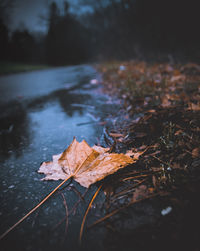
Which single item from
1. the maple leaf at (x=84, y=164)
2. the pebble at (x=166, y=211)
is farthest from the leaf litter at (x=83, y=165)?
the pebble at (x=166, y=211)

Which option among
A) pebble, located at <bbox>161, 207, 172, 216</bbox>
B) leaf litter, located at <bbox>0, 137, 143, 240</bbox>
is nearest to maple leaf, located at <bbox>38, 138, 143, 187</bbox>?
leaf litter, located at <bbox>0, 137, 143, 240</bbox>

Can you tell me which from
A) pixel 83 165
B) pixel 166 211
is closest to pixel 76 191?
pixel 83 165

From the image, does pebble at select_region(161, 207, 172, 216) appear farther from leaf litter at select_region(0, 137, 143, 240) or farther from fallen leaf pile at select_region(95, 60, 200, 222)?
leaf litter at select_region(0, 137, 143, 240)

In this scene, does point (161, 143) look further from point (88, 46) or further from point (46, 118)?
point (88, 46)

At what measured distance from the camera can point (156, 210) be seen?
66 centimetres

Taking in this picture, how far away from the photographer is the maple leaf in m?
0.78

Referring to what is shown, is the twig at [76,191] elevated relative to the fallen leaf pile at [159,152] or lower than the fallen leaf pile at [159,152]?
lower

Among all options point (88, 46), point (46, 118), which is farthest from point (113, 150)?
point (88, 46)

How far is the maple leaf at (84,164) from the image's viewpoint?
0.78 meters

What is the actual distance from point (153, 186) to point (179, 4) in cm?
536

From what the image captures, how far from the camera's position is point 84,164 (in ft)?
A: 2.84

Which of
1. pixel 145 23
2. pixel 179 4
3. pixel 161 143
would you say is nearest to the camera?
pixel 161 143

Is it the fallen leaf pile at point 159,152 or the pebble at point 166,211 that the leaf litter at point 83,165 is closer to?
the fallen leaf pile at point 159,152

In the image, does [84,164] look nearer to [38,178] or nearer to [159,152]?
[38,178]
